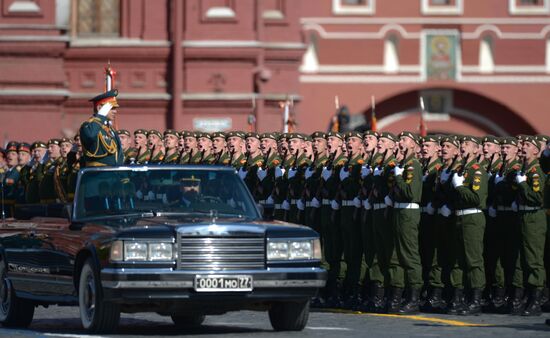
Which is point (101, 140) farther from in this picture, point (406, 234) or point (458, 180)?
point (458, 180)

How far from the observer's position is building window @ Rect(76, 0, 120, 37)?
1663 inches

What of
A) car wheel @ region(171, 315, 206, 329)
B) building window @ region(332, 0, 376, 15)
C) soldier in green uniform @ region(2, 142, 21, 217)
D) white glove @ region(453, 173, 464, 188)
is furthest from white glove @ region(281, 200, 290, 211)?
building window @ region(332, 0, 376, 15)

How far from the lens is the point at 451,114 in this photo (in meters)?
56.5

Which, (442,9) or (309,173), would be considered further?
(442,9)

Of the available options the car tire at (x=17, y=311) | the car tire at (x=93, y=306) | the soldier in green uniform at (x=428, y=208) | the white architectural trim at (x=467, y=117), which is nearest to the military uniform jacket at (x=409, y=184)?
the soldier in green uniform at (x=428, y=208)

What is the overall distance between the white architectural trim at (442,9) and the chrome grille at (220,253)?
39.8 m

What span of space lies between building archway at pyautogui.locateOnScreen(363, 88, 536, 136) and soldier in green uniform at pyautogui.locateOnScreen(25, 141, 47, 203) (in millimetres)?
28831

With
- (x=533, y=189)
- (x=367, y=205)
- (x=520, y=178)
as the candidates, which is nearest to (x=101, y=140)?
(x=367, y=205)

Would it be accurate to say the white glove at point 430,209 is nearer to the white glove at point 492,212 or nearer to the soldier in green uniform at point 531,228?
the white glove at point 492,212

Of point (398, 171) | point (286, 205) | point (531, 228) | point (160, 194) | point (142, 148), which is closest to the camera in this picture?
point (160, 194)

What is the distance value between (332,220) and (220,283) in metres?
5.47

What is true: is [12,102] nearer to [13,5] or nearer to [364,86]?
[13,5]

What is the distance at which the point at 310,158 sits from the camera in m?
22.4

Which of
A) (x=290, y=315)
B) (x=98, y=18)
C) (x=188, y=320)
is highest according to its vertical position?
(x=98, y=18)
